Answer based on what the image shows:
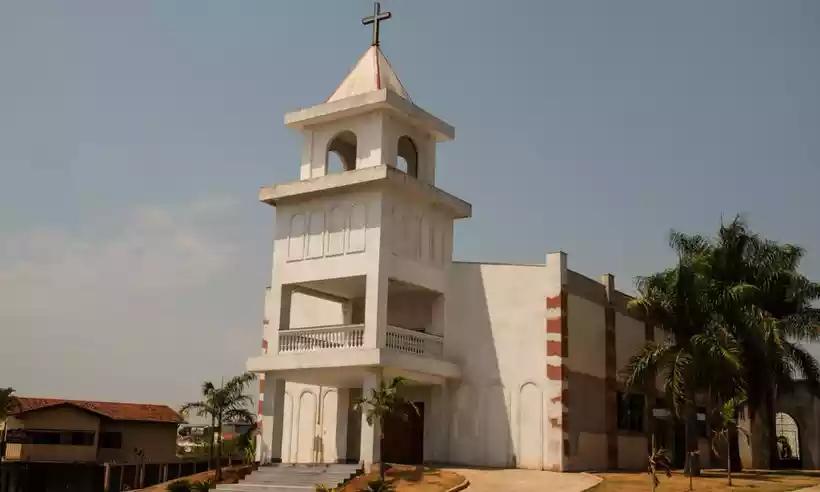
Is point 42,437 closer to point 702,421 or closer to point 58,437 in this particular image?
point 58,437

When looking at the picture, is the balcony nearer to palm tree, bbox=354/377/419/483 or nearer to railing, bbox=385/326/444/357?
railing, bbox=385/326/444/357

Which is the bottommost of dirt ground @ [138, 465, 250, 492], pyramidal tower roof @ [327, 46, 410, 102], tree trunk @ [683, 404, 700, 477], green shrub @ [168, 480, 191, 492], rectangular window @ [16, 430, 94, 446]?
green shrub @ [168, 480, 191, 492]

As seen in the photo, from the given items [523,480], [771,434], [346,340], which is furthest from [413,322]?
[771,434]

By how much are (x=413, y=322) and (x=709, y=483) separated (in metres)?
12.1

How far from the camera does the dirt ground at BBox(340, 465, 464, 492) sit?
2702 centimetres

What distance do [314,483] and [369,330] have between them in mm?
5094

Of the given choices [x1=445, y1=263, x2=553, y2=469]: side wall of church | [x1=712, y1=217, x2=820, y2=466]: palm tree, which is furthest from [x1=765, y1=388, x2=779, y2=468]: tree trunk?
[x1=445, y1=263, x2=553, y2=469]: side wall of church

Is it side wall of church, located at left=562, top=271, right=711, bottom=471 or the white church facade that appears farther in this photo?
side wall of church, located at left=562, top=271, right=711, bottom=471

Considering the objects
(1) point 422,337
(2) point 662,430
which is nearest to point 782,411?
(2) point 662,430

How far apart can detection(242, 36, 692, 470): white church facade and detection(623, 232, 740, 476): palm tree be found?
2.79 m

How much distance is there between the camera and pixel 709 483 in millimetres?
28250

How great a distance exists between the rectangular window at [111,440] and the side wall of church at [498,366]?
28.5m

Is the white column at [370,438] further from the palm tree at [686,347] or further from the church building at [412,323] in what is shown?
the palm tree at [686,347]

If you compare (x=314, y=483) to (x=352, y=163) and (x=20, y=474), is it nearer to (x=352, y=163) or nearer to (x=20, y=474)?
(x=352, y=163)
